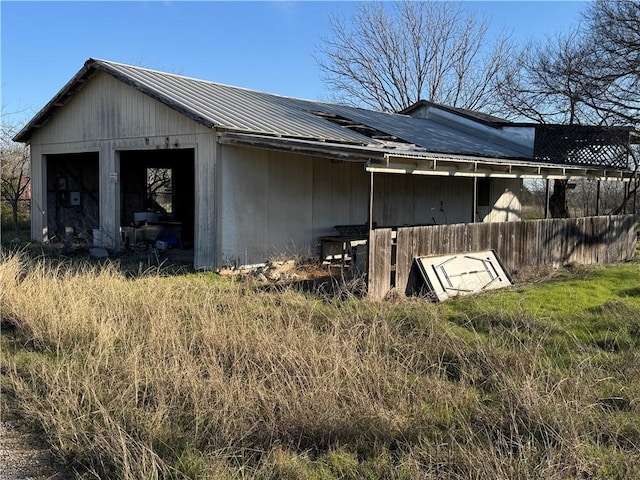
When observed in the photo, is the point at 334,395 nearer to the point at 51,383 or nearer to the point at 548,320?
the point at 51,383

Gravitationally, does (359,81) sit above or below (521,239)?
above

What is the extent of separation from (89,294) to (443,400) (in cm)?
491

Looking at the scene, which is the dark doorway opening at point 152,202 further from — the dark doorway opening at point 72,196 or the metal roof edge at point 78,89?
the metal roof edge at point 78,89

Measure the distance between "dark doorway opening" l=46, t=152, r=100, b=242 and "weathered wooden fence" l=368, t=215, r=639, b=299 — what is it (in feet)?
34.4

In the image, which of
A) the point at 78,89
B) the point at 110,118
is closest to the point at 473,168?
the point at 110,118

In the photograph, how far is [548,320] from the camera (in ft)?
23.5

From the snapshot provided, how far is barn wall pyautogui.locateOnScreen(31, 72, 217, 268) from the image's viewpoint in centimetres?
1187

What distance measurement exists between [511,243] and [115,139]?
9.51m

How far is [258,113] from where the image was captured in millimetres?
13203

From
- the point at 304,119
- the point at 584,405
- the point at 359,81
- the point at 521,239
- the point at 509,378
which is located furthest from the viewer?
the point at 359,81

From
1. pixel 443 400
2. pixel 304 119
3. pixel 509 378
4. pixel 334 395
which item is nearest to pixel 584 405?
pixel 509 378

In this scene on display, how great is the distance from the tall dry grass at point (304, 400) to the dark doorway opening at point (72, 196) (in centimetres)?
1140

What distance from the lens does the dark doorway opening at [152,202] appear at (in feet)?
52.2

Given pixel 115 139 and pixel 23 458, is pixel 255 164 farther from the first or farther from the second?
pixel 23 458
